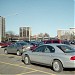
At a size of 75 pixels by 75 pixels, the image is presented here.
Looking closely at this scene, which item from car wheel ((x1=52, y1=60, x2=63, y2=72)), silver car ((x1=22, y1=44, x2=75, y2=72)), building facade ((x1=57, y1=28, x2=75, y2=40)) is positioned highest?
building facade ((x1=57, y1=28, x2=75, y2=40))

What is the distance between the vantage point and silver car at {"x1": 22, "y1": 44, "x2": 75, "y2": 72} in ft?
34.7

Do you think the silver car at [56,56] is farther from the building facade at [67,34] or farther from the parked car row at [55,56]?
the building facade at [67,34]

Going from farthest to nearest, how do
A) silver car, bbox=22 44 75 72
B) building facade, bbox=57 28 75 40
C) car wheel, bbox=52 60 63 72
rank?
building facade, bbox=57 28 75 40 < car wheel, bbox=52 60 63 72 < silver car, bbox=22 44 75 72

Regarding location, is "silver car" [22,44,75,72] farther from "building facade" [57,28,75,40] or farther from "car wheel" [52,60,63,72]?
"building facade" [57,28,75,40]

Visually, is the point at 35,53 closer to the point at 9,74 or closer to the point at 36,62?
the point at 36,62

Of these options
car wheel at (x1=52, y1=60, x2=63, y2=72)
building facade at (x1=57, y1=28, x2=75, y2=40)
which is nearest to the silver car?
car wheel at (x1=52, y1=60, x2=63, y2=72)

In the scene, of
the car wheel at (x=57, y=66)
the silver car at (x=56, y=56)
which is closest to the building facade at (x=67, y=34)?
the silver car at (x=56, y=56)

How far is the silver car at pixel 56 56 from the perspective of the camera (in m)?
10.6

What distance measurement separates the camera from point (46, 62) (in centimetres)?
1198

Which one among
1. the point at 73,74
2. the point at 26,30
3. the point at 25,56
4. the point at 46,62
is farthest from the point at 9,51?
the point at 26,30

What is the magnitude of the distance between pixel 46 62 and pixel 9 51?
41.9 feet

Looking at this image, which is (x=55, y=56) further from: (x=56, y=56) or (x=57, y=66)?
(x=57, y=66)

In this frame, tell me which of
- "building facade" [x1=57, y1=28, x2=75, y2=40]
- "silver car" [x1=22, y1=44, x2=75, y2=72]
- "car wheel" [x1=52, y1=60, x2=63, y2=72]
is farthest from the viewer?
"building facade" [x1=57, y1=28, x2=75, y2=40]

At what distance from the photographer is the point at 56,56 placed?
36.7 ft
